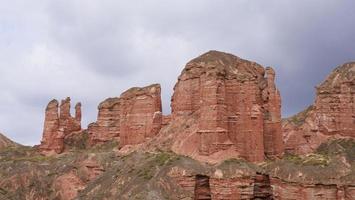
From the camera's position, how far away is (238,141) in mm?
84250

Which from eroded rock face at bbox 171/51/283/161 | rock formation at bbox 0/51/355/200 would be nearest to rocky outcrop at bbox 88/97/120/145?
rock formation at bbox 0/51/355/200

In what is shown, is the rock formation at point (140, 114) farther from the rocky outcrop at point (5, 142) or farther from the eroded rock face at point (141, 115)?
the rocky outcrop at point (5, 142)

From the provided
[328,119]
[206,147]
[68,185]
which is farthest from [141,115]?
[328,119]

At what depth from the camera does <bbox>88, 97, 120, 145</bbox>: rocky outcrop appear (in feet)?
397

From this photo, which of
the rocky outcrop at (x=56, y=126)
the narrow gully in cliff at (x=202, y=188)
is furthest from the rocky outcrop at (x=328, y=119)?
the rocky outcrop at (x=56, y=126)

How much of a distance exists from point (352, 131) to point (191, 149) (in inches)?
1289

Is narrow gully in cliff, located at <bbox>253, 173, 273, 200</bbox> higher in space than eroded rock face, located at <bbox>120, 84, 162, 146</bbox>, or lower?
lower

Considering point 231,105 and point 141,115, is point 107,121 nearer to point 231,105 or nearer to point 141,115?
point 141,115

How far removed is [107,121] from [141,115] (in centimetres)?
1796

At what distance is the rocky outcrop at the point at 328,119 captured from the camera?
99.0 meters

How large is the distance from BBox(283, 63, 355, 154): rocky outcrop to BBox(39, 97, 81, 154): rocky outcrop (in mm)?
50946

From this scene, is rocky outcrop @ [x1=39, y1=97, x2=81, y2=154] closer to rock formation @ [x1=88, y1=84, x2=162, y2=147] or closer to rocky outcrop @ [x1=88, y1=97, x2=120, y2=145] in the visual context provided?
rocky outcrop @ [x1=88, y1=97, x2=120, y2=145]

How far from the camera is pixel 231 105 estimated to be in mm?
85562

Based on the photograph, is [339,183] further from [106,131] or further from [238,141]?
[106,131]
